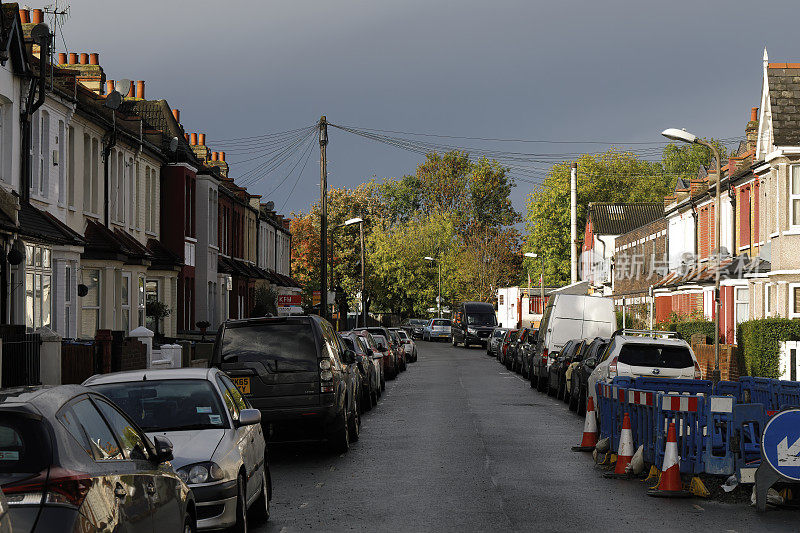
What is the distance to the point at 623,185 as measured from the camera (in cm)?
10356

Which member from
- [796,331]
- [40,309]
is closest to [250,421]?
[40,309]

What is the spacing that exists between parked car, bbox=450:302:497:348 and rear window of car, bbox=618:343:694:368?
52709mm

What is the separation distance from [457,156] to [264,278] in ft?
151

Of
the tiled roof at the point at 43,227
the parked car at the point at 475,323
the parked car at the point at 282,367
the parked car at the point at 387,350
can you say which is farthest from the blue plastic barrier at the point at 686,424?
the parked car at the point at 475,323

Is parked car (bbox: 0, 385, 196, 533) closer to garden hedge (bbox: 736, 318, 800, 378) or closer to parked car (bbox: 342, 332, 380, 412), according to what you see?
parked car (bbox: 342, 332, 380, 412)

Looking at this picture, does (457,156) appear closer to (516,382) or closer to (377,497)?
(516,382)

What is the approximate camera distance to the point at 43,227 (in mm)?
24641

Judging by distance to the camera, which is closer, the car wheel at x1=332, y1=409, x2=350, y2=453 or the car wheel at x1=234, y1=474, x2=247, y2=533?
the car wheel at x1=234, y1=474, x2=247, y2=533

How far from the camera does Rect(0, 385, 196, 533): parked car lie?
5.27 metres

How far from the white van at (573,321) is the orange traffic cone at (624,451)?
1889 centimetres

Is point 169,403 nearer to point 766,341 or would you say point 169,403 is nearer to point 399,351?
point 766,341

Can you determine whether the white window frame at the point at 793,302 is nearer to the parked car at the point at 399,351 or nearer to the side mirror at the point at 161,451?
the parked car at the point at 399,351

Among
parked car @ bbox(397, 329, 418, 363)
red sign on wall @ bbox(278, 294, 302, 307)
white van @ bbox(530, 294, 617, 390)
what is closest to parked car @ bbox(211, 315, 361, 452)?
white van @ bbox(530, 294, 617, 390)

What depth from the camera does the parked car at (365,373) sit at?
25.1 m
